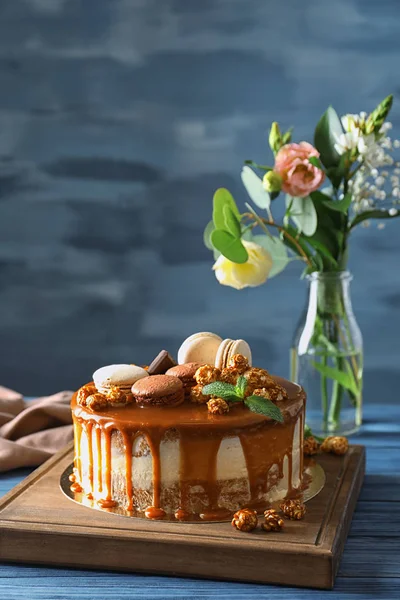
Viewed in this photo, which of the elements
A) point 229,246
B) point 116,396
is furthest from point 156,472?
point 229,246

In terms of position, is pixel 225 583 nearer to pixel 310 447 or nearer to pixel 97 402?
pixel 97 402

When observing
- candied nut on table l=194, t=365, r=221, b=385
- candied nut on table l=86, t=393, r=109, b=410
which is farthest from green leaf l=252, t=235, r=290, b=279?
candied nut on table l=86, t=393, r=109, b=410

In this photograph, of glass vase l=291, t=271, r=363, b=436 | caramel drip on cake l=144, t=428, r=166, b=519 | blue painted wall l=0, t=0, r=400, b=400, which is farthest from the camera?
blue painted wall l=0, t=0, r=400, b=400

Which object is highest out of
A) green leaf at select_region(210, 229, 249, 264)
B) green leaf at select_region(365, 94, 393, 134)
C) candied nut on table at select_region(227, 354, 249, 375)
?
green leaf at select_region(365, 94, 393, 134)

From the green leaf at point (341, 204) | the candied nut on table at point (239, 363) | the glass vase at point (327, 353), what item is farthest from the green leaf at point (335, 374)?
the candied nut on table at point (239, 363)

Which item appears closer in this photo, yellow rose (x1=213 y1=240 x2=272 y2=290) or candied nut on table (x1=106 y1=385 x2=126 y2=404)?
candied nut on table (x1=106 y1=385 x2=126 y2=404)

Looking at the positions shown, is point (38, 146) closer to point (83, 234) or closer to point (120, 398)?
point (83, 234)

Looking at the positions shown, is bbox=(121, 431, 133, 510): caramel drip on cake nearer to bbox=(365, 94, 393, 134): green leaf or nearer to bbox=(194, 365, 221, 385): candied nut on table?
bbox=(194, 365, 221, 385): candied nut on table

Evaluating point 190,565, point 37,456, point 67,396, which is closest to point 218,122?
point 67,396

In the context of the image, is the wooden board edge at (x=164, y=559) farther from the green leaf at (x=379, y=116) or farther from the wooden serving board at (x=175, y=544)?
the green leaf at (x=379, y=116)
